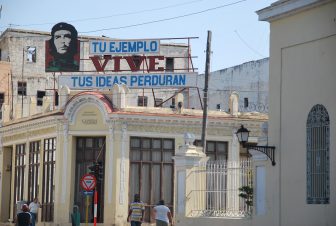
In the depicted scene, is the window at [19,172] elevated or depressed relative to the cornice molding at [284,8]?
depressed

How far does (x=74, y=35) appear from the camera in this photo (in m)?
45.5

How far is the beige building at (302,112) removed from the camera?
2250 centimetres

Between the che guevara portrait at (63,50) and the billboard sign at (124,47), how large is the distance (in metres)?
1.58

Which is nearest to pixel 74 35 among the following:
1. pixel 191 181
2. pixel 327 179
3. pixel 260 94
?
pixel 260 94

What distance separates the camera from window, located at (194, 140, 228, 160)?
4103 cm

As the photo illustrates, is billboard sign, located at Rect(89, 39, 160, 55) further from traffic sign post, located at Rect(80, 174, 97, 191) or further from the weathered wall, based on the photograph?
traffic sign post, located at Rect(80, 174, 97, 191)

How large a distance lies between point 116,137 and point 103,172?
66.3 inches

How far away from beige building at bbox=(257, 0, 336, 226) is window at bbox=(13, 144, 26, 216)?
2243 cm

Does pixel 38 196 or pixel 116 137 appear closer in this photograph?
pixel 116 137

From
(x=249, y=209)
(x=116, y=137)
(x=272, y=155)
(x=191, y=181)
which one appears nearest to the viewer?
(x=272, y=155)

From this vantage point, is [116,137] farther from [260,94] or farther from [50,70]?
[260,94]

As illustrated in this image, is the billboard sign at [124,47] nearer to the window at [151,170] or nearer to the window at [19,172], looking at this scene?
the window at [151,170]

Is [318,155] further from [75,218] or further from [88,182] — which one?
[75,218]

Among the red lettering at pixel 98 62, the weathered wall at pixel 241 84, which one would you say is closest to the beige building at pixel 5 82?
the weathered wall at pixel 241 84
